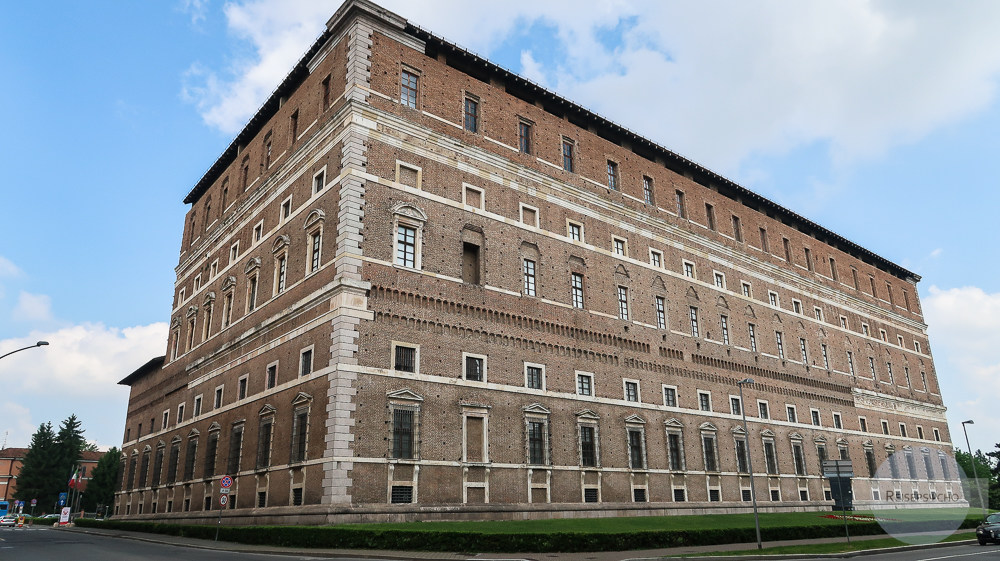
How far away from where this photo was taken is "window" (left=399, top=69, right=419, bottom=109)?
33444 mm

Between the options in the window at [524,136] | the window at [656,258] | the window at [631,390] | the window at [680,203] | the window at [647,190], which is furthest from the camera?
the window at [680,203]

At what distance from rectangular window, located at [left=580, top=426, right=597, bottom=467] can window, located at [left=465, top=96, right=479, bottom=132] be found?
16737 mm

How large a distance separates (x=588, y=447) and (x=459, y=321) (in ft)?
32.4

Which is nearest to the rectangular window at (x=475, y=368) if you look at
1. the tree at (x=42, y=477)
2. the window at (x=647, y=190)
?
the window at (x=647, y=190)

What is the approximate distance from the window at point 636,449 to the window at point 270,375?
1891cm

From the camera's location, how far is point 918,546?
2766 centimetres

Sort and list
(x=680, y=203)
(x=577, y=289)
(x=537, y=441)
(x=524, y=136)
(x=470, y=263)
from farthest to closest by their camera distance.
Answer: (x=680, y=203) < (x=524, y=136) < (x=577, y=289) < (x=470, y=263) < (x=537, y=441)

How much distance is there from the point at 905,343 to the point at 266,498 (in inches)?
2536

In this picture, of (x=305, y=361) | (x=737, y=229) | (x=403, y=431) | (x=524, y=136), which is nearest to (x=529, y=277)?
(x=524, y=136)

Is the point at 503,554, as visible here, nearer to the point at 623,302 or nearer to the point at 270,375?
the point at 270,375

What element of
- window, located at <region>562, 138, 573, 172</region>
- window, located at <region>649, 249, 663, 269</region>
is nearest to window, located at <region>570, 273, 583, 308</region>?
window, located at <region>562, 138, 573, 172</region>

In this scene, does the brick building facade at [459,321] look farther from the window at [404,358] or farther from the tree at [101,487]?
the tree at [101,487]

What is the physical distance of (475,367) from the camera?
104ft

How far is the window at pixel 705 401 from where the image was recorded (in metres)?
42.5
